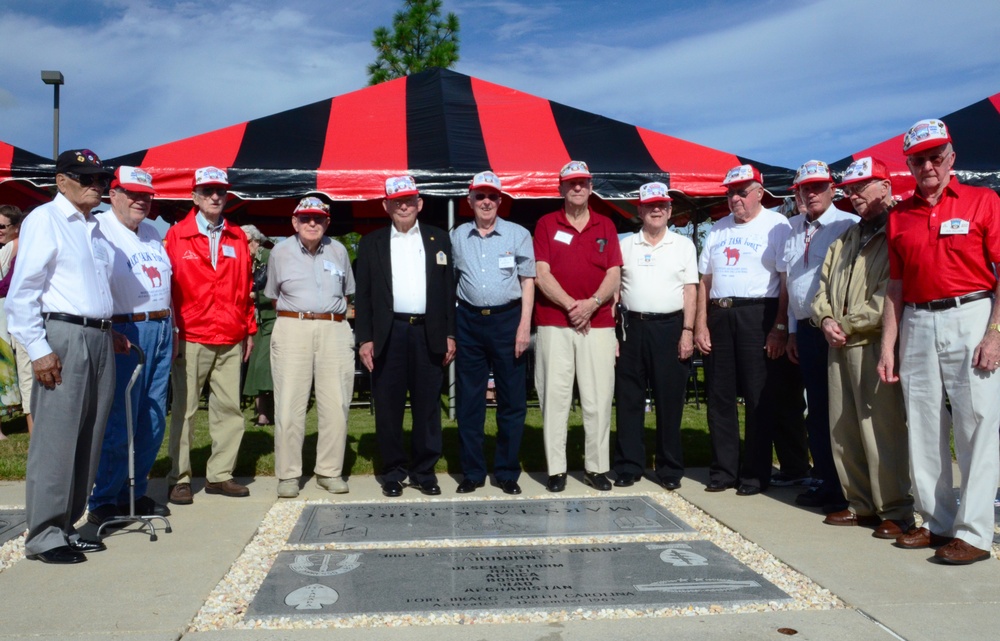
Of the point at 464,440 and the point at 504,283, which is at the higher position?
the point at 504,283

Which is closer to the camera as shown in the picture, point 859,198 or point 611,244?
point 859,198

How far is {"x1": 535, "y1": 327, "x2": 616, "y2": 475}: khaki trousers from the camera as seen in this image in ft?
18.0

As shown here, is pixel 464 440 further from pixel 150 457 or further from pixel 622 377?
pixel 150 457

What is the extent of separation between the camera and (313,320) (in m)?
5.43

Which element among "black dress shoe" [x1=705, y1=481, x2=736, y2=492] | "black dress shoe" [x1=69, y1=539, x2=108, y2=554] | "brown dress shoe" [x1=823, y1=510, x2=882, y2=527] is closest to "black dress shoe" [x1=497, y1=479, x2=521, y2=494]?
"black dress shoe" [x1=705, y1=481, x2=736, y2=492]

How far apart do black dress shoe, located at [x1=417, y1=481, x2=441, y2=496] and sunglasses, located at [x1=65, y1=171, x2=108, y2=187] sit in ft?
8.46

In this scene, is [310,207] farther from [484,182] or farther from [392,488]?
[392,488]

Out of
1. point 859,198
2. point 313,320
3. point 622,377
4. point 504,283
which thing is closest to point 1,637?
point 313,320

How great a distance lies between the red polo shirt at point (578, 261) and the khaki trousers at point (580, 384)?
91mm

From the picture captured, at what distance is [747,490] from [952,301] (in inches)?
76.3

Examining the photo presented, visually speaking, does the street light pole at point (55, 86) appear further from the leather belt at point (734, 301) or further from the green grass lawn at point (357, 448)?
the leather belt at point (734, 301)

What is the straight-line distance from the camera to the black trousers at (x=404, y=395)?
214 inches

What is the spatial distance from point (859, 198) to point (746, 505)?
1.87 meters

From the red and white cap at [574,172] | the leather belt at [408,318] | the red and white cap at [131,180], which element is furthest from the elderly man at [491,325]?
the red and white cap at [131,180]
